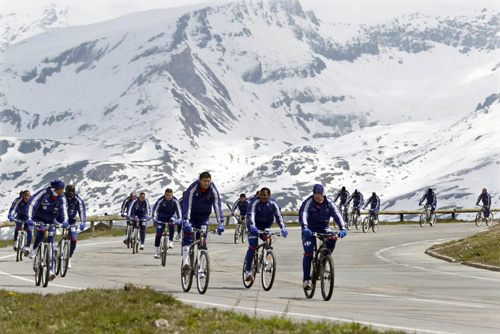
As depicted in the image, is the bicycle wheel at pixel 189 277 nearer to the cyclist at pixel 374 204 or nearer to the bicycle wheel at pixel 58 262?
the bicycle wheel at pixel 58 262

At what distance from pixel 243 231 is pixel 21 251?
13.1 m

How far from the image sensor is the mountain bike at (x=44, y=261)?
17.7 m

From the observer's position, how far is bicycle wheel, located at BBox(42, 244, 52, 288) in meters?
17.7

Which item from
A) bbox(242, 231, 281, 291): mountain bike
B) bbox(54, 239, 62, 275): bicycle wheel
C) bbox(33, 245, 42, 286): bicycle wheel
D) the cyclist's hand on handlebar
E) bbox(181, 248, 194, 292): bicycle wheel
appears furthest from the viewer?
bbox(54, 239, 62, 275): bicycle wheel

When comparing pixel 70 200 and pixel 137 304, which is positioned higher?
pixel 70 200

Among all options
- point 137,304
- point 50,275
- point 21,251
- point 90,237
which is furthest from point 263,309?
point 90,237

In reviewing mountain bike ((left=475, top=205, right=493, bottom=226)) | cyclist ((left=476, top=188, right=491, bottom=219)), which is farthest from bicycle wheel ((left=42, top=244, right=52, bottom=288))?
mountain bike ((left=475, top=205, right=493, bottom=226))

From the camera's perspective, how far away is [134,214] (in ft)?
103

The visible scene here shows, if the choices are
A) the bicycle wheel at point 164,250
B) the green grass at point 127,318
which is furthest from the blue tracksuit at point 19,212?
the green grass at point 127,318

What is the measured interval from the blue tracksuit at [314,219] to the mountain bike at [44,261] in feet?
17.3

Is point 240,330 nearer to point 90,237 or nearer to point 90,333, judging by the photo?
point 90,333

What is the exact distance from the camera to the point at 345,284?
1964 cm

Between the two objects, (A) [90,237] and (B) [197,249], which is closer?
(B) [197,249]

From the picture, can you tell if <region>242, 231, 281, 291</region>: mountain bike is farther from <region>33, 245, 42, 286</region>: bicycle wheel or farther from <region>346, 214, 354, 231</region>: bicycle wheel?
<region>346, 214, 354, 231</region>: bicycle wheel
